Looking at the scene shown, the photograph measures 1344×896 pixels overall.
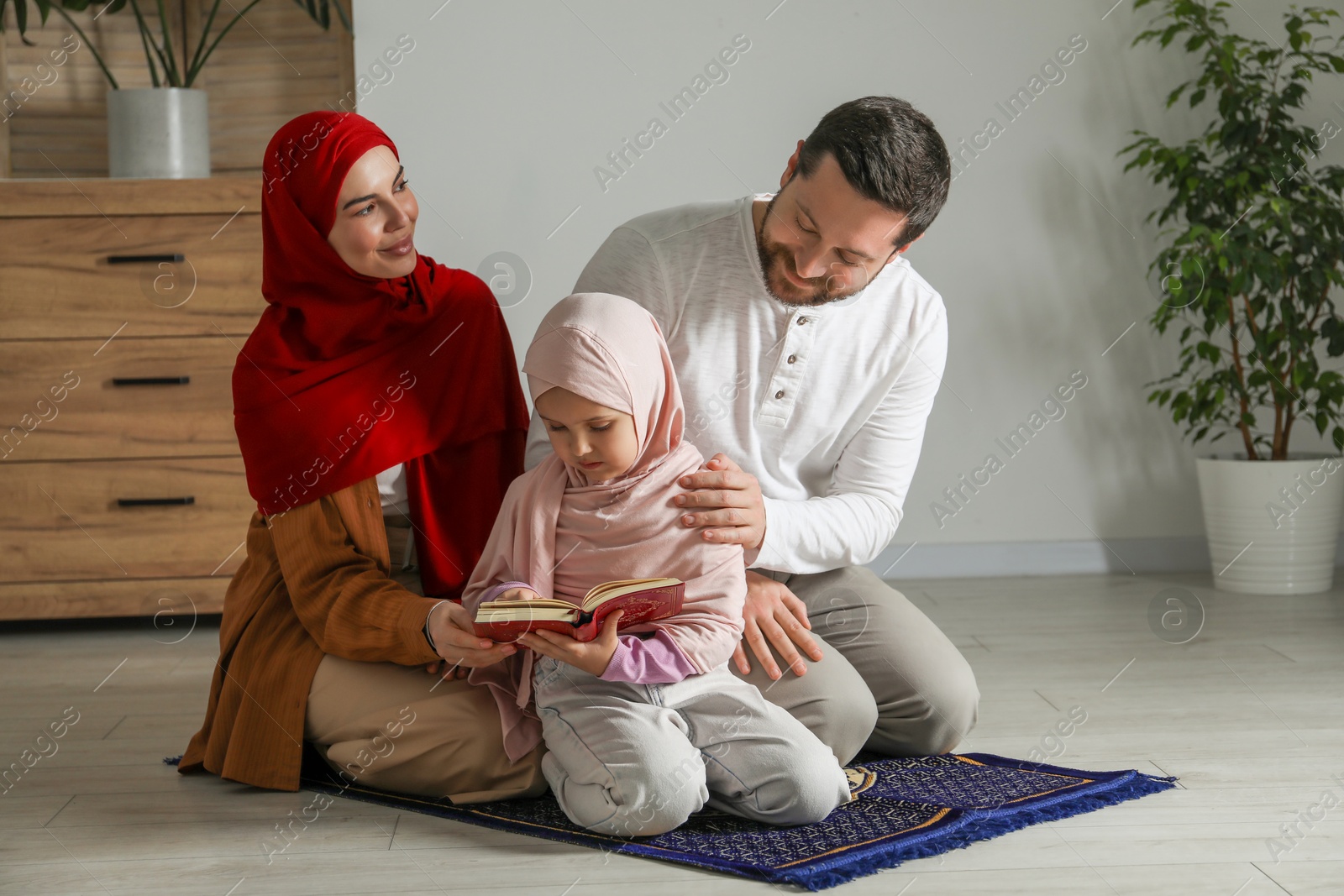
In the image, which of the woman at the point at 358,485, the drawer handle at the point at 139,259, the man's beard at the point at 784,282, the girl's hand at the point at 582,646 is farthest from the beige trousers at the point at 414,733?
the drawer handle at the point at 139,259

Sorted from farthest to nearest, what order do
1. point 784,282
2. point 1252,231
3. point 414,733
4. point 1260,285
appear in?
1. point 1260,285
2. point 1252,231
3. point 784,282
4. point 414,733

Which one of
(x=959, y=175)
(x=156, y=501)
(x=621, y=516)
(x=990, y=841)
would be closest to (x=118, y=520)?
(x=156, y=501)

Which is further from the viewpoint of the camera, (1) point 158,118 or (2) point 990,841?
(1) point 158,118

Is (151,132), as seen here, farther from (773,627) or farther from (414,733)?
(773,627)

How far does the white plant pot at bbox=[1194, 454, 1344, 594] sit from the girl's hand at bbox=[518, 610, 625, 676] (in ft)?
7.57

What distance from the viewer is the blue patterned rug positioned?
4.89 feet

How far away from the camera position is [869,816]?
1.64 meters

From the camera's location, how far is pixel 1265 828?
1.60 m

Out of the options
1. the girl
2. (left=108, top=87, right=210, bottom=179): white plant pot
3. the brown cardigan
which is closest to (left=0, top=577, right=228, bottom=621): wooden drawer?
(left=108, top=87, right=210, bottom=179): white plant pot

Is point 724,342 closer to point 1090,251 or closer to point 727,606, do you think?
point 727,606

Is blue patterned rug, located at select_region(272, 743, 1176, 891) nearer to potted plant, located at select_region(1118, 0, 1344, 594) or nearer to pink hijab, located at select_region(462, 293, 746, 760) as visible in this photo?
pink hijab, located at select_region(462, 293, 746, 760)

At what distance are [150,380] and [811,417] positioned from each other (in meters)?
1.84

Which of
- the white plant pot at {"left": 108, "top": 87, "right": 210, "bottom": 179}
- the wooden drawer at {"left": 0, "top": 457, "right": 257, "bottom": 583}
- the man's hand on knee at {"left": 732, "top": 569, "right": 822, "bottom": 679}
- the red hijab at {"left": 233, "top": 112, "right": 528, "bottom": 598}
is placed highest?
the white plant pot at {"left": 108, "top": 87, "right": 210, "bottom": 179}

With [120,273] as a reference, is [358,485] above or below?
below
